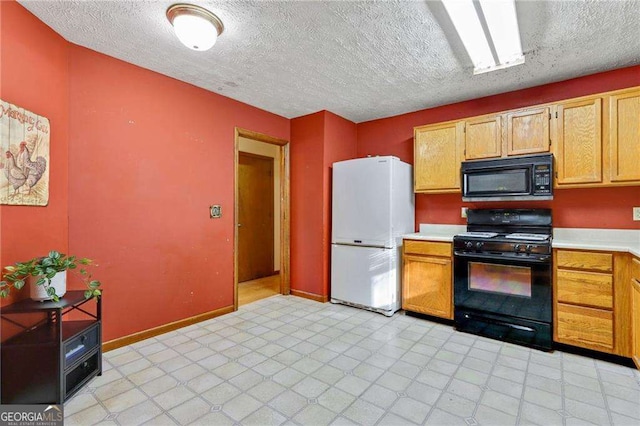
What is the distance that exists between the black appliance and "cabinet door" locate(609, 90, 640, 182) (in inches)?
25.2

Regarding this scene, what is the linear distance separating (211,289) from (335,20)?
2774 mm

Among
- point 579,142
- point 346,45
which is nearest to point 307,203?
point 346,45

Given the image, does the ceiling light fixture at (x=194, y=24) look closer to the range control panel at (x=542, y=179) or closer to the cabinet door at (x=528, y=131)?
the cabinet door at (x=528, y=131)

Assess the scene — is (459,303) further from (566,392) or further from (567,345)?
(566,392)

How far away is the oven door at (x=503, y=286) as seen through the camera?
2.54 meters

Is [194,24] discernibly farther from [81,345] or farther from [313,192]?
[313,192]

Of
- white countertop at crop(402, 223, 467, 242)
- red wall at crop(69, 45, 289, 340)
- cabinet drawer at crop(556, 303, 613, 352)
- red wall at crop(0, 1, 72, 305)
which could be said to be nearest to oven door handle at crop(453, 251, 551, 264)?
white countertop at crop(402, 223, 467, 242)

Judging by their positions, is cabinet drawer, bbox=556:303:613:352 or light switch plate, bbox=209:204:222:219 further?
light switch plate, bbox=209:204:222:219

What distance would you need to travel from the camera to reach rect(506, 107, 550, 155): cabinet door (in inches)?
108

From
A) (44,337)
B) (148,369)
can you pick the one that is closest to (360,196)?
(148,369)

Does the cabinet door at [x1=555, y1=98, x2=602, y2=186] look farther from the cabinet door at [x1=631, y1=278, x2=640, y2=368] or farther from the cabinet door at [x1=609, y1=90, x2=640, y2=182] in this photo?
the cabinet door at [x1=631, y1=278, x2=640, y2=368]

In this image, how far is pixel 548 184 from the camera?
2.69 meters

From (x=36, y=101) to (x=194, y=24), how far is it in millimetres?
1177

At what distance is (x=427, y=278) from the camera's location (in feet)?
10.4
